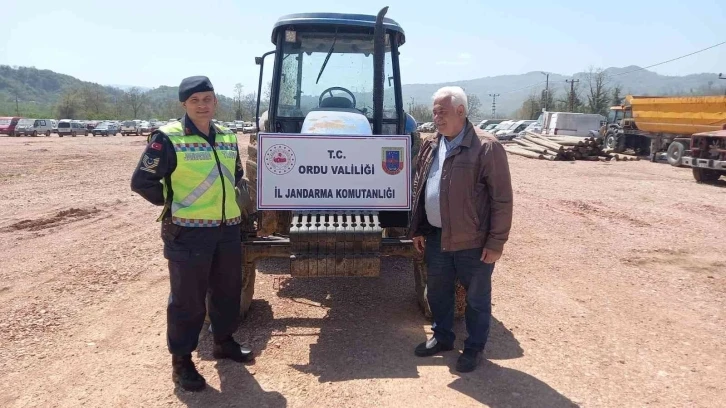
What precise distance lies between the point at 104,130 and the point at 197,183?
1985 inches

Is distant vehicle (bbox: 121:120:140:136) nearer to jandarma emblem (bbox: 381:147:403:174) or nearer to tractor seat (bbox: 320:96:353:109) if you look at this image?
tractor seat (bbox: 320:96:353:109)

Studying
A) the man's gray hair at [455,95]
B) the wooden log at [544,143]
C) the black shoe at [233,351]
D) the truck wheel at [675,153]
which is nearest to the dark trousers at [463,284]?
the man's gray hair at [455,95]

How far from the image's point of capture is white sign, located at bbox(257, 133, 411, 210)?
4273 millimetres

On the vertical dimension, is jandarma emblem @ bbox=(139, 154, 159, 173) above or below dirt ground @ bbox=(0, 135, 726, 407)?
above

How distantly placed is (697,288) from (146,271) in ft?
19.6

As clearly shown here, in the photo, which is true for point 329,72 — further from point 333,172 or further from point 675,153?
point 675,153

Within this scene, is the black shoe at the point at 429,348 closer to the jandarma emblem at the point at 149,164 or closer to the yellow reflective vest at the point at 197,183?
the yellow reflective vest at the point at 197,183

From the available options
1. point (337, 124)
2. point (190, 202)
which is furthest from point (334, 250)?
point (337, 124)

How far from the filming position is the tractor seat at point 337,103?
6.10 m

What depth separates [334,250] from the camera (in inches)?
158

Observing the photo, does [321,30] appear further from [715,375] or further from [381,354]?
[715,375]

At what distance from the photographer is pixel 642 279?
618 centimetres

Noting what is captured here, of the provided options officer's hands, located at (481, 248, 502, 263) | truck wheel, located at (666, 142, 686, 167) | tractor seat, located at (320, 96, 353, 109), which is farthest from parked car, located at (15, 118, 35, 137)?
officer's hands, located at (481, 248, 502, 263)

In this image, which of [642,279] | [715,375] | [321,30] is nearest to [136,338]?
[321,30]
